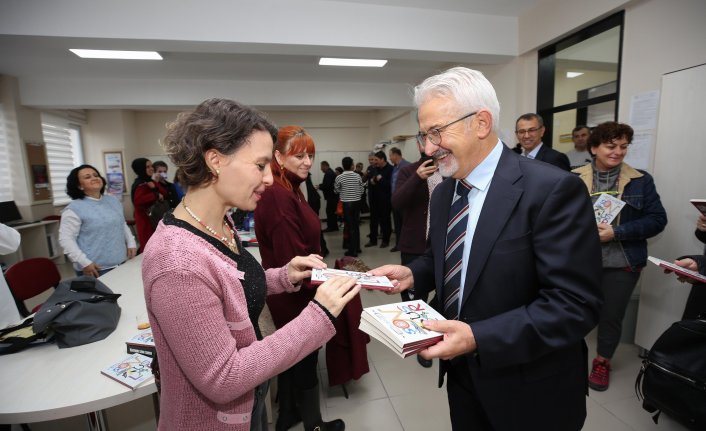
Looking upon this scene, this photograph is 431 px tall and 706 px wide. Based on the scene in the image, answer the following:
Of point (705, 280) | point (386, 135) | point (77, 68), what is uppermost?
point (77, 68)

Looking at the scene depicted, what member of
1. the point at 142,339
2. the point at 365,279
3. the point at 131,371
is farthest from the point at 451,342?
the point at 142,339

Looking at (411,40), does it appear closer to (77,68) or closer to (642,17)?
(642,17)

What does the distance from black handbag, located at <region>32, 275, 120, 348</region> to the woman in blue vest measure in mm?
1389

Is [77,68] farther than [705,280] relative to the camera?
Yes

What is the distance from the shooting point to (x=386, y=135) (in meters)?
10.7

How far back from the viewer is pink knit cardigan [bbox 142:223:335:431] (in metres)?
0.80

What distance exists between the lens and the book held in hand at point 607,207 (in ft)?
7.61

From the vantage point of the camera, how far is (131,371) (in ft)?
4.54

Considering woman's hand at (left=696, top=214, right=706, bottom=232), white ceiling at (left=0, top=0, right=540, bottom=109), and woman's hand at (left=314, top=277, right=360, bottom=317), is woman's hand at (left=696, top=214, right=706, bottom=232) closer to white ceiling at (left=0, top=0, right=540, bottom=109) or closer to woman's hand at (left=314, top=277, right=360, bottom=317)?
woman's hand at (left=314, top=277, right=360, bottom=317)

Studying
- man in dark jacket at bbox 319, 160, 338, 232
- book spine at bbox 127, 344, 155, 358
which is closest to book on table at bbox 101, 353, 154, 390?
book spine at bbox 127, 344, 155, 358

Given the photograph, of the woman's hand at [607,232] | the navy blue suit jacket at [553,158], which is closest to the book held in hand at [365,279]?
the woman's hand at [607,232]

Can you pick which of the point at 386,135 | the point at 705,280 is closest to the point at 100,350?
the point at 705,280

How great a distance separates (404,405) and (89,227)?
2.92 meters

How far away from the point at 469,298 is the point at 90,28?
4.59 metres
